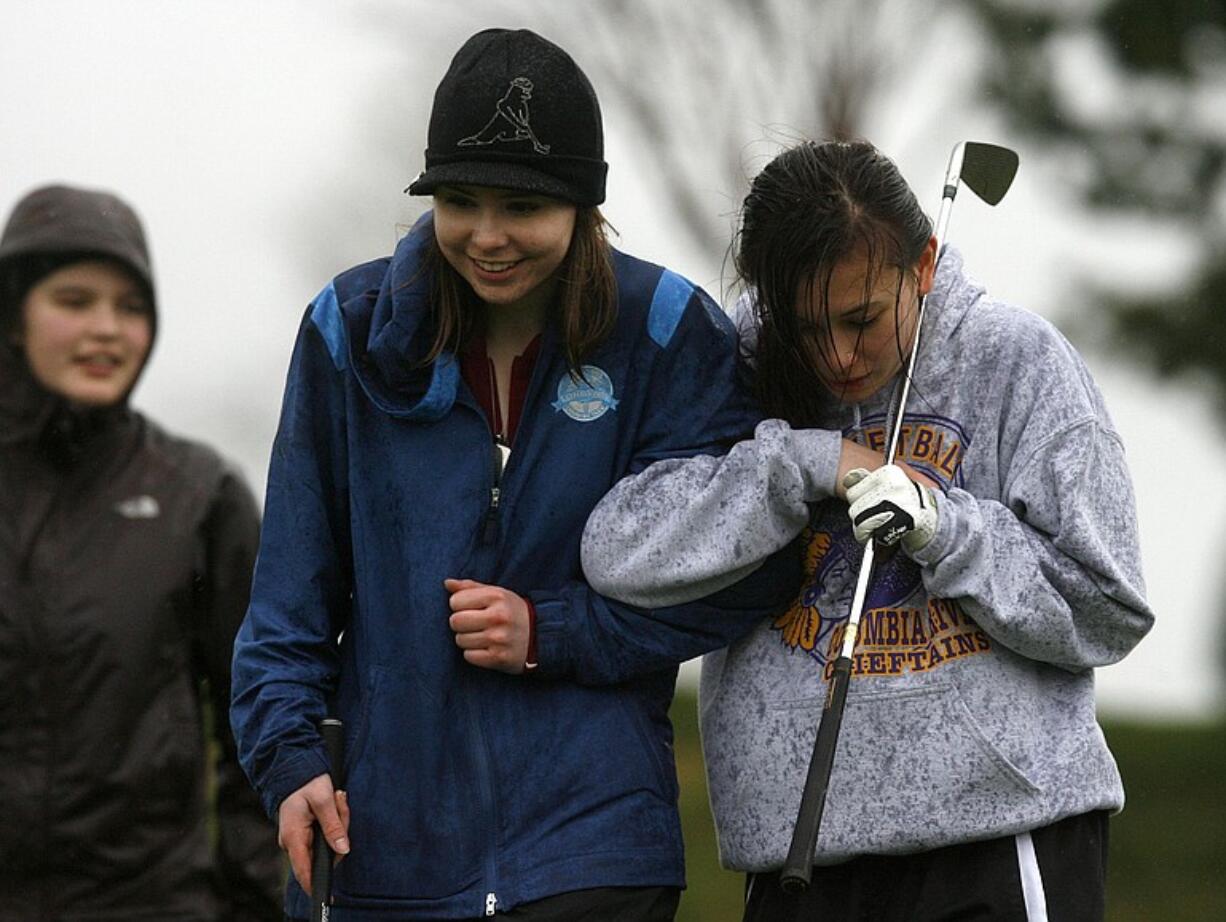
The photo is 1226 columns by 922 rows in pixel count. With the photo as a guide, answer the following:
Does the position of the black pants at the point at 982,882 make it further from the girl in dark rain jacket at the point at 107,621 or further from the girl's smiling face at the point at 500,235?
the girl in dark rain jacket at the point at 107,621

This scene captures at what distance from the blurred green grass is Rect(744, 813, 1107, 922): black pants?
6.47 m

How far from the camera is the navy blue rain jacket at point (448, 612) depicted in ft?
11.4

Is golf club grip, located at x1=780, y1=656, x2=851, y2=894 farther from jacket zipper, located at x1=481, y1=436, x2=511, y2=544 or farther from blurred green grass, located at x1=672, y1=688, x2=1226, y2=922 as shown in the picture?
blurred green grass, located at x1=672, y1=688, x2=1226, y2=922

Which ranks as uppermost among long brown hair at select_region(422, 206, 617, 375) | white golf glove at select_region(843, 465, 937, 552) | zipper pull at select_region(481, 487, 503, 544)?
long brown hair at select_region(422, 206, 617, 375)

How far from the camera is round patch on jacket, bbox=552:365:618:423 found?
11.7ft

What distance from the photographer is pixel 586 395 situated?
11.8 ft

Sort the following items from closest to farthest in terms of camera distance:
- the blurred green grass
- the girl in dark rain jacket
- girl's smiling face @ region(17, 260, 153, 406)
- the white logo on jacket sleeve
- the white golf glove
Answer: the white golf glove → the girl in dark rain jacket → the white logo on jacket sleeve → girl's smiling face @ region(17, 260, 153, 406) → the blurred green grass

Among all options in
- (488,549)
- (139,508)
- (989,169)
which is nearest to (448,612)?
(488,549)

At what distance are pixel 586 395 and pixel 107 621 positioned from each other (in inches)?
65.8

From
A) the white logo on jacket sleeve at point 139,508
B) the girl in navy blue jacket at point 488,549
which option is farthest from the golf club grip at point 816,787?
the white logo on jacket sleeve at point 139,508

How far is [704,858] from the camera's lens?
1086 cm

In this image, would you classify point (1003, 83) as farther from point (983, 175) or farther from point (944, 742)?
point (944, 742)

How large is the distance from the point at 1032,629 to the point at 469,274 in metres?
1.00

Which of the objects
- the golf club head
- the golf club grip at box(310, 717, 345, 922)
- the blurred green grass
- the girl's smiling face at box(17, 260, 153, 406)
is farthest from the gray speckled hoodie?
the blurred green grass
